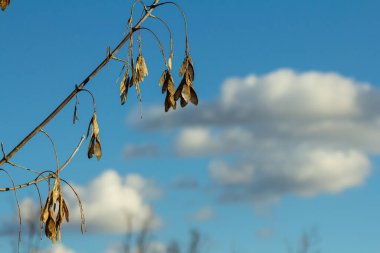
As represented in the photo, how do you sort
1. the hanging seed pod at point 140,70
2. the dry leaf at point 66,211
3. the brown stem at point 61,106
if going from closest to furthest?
the brown stem at point 61,106 → the dry leaf at point 66,211 → the hanging seed pod at point 140,70

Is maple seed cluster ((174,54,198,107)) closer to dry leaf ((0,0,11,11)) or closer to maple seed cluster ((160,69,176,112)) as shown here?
maple seed cluster ((160,69,176,112))

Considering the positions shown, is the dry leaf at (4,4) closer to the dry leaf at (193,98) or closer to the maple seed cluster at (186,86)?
the maple seed cluster at (186,86)

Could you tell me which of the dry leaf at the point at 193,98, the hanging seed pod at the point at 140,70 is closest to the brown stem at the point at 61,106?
the hanging seed pod at the point at 140,70

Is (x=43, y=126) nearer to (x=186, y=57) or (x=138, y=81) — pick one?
(x=138, y=81)

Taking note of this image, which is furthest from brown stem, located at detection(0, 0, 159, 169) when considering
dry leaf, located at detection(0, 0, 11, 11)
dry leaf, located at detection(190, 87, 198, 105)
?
dry leaf, located at detection(0, 0, 11, 11)

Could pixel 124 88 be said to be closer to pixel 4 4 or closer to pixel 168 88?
pixel 168 88

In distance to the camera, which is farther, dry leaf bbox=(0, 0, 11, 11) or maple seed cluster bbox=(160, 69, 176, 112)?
dry leaf bbox=(0, 0, 11, 11)

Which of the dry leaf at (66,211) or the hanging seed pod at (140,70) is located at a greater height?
the hanging seed pod at (140,70)

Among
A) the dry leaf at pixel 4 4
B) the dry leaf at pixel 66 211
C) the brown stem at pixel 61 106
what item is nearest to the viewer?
the brown stem at pixel 61 106

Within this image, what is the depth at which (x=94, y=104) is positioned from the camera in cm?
350

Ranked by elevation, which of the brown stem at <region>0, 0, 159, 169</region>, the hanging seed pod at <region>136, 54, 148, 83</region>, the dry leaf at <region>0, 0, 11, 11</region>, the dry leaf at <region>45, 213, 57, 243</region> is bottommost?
the dry leaf at <region>45, 213, 57, 243</region>

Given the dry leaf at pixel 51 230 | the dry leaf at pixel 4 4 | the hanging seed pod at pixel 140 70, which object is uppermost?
the dry leaf at pixel 4 4

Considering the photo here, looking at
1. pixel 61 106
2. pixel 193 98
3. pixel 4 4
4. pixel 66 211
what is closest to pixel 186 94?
pixel 193 98

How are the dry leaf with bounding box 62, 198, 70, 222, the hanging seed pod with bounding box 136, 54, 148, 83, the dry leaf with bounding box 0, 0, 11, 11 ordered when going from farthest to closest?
the dry leaf with bounding box 0, 0, 11, 11
the hanging seed pod with bounding box 136, 54, 148, 83
the dry leaf with bounding box 62, 198, 70, 222
